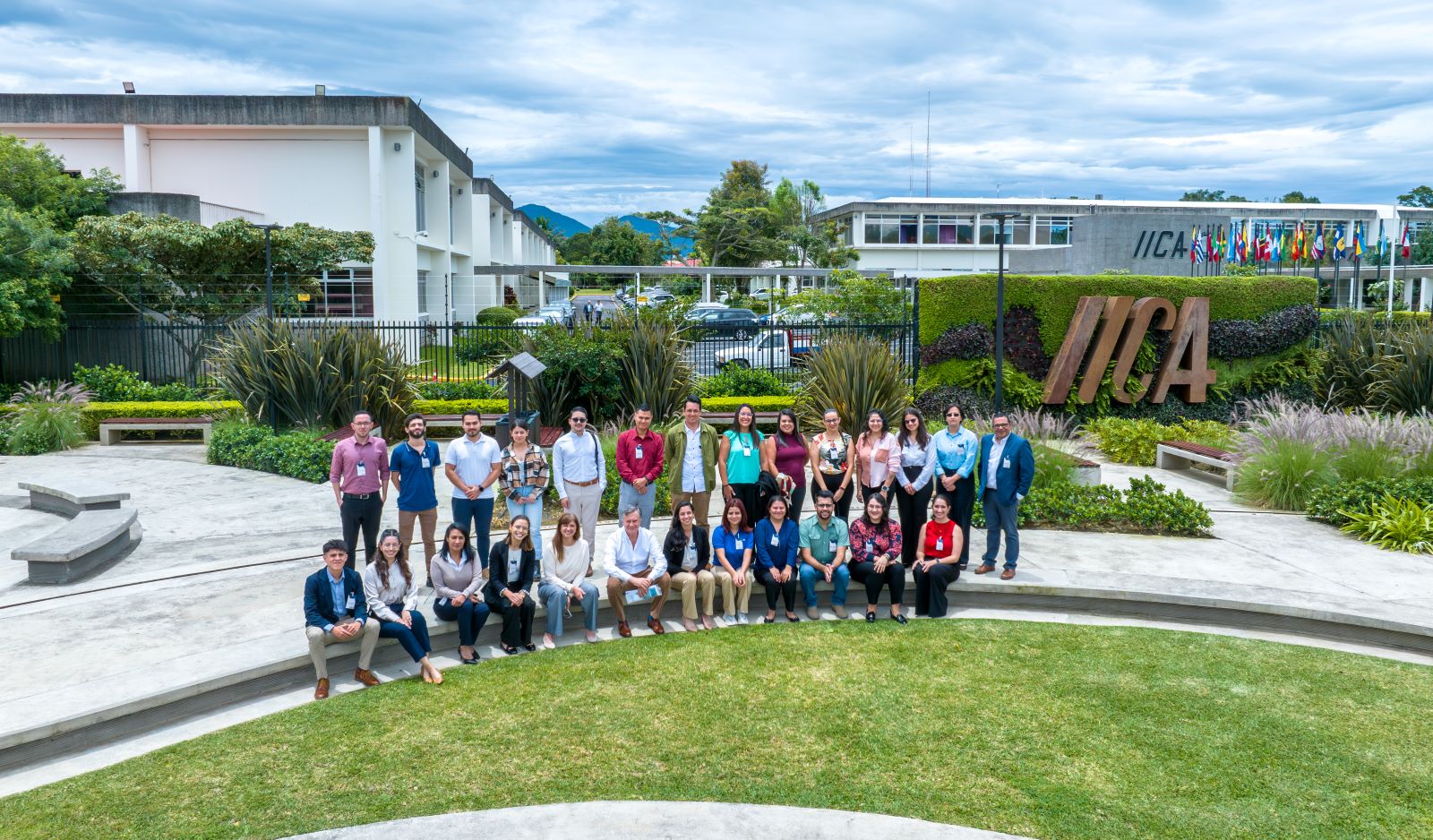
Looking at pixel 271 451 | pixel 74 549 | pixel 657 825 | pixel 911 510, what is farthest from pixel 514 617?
pixel 271 451

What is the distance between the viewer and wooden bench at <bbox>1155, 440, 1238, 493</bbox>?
13.5m

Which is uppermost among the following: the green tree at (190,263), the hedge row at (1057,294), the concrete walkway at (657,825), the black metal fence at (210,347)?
the green tree at (190,263)

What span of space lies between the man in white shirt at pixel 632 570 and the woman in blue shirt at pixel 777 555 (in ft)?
2.69

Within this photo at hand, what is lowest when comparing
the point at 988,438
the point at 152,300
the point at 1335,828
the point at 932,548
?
the point at 1335,828

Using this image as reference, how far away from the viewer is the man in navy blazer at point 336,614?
690 cm

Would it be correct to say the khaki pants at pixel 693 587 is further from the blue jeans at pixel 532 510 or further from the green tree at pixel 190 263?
the green tree at pixel 190 263

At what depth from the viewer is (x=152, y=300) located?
78.3 feet

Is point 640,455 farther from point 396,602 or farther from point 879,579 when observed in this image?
point 396,602

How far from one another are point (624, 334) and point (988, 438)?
7.13 metres

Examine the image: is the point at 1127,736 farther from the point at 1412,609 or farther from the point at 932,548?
the point at 1412,609

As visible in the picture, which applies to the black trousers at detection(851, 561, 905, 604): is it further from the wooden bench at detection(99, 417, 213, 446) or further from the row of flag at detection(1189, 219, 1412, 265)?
the row of flag at detection(1189, 219, 1412, 265)

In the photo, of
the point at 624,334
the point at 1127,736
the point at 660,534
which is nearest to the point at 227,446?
the point at 624,334

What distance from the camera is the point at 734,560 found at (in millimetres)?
8562

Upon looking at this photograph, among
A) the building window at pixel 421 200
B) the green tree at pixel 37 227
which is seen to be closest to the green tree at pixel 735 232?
the building window at pixel 421 200
